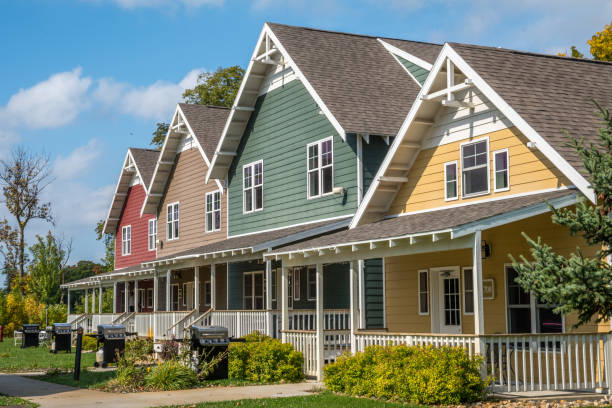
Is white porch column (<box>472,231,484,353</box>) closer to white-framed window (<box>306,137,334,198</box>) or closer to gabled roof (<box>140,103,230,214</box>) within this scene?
white-framed window (<box>306,137,334,198</box>)

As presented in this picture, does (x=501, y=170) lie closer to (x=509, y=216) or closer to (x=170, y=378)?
(x=509, y=216)

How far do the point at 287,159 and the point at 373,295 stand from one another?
19.5ft

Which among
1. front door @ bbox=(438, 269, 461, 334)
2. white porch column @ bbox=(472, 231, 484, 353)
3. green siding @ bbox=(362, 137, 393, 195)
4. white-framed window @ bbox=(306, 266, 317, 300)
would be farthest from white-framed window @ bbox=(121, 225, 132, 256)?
white porch column @ bbox=(472, 231, 484, 353)

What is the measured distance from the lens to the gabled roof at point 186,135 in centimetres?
3136

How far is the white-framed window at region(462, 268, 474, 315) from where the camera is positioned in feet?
59.7

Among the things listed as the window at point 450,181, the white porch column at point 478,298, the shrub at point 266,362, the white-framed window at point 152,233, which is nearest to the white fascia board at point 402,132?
the window at point 450,181

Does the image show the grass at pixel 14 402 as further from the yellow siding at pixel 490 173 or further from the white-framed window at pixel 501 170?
the white-framed window at pixel 501 170

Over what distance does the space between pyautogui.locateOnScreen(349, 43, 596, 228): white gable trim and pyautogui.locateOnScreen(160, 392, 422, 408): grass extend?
4790 millimetres

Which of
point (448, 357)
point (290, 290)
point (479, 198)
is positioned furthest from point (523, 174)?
point (290, 290)

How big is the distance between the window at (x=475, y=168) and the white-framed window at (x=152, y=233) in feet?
71.7

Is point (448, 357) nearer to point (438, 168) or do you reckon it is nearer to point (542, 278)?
point (542, 278)

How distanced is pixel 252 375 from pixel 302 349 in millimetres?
1316

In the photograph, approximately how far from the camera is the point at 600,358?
1488cm

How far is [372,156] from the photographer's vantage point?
21.9m
